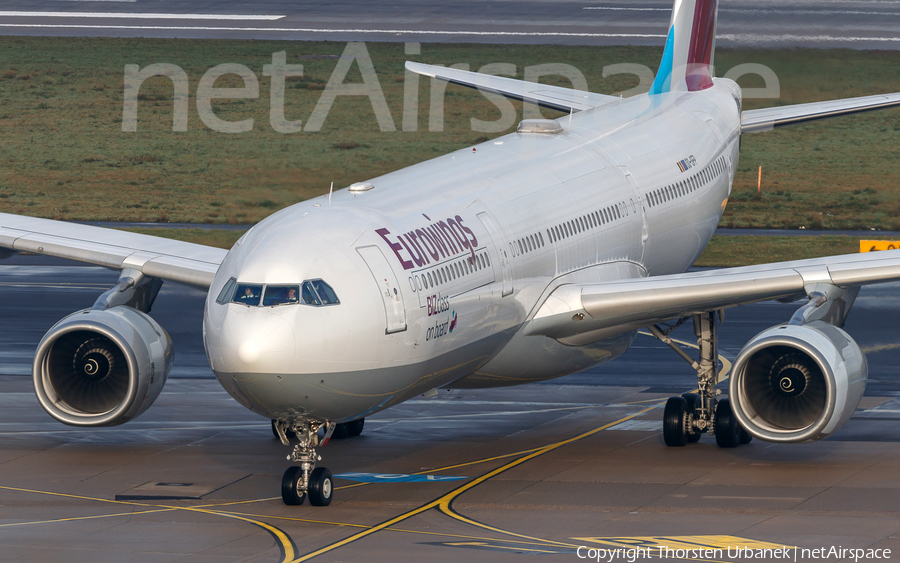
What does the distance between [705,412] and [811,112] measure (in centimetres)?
1061

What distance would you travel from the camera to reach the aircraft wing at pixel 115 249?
79.2ft

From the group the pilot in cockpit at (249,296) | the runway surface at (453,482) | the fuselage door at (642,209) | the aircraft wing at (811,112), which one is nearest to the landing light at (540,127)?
the fuselage door at (642,209)

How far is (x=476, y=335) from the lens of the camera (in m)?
21.2

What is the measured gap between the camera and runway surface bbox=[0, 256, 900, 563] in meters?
18.8

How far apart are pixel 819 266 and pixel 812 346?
2197 mm

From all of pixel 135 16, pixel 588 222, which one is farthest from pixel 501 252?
pixel 135 16

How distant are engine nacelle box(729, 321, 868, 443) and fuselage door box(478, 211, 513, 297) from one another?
3616 millimetres

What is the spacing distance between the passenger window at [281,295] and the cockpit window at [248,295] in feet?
0.41

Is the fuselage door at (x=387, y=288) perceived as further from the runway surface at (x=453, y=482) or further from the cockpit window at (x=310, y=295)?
the runway surface at (x=453, y=482)

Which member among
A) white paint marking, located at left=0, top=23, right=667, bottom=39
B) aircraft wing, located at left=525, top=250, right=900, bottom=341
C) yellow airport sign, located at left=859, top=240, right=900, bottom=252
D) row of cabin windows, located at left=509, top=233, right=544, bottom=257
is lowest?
aircraft wing, located at left=525, top=250, right=900, bottom=341

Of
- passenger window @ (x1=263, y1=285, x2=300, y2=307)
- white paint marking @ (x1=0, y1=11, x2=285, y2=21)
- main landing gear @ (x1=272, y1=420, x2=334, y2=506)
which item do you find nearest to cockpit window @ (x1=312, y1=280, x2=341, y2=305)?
passenger window @ (x1=263, y1=285, x2=300, y2=307)

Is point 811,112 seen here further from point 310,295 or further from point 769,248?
point 310,295

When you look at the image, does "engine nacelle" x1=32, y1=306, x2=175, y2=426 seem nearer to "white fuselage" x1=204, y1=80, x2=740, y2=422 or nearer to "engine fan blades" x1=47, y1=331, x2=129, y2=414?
"engine fan blades" x1=47, y1=331, x2=129, y2=414

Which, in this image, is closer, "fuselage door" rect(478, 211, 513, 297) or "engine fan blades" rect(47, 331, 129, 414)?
"fuselage door" rect(478, 211, 513, 297)
